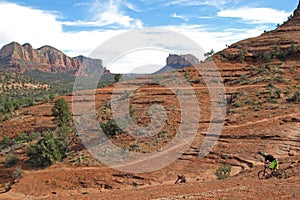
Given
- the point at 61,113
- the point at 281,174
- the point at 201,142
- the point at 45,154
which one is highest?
the point at 61,113

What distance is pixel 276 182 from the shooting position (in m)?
11.3

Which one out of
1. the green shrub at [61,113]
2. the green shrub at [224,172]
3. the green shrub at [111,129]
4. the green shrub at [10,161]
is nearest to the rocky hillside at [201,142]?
the green shrub at [111,129]

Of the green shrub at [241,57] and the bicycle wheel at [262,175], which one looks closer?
the bicycle wheel at [262,175]

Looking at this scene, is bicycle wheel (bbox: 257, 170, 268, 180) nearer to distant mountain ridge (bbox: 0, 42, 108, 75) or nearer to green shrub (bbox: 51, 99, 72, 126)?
green shrub (bbox: 51, 99, 72, 126)

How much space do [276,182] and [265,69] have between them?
23905mm

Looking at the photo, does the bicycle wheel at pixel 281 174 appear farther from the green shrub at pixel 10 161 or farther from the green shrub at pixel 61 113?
the green shrub at pixel 61 113

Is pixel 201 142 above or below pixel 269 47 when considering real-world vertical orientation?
below

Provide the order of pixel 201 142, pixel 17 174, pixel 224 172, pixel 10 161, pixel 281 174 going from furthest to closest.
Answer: pixel 10 161, pixel 17 174, pixel 201 142, pixel 224 172, pixel 281 174

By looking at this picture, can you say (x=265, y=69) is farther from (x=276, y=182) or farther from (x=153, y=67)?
(x=276, y=182)

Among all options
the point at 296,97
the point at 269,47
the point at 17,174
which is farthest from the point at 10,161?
the point at 269,47

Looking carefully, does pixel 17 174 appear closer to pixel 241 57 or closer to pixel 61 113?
pixel 61 113

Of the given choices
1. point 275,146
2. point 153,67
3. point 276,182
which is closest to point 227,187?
point 276,182

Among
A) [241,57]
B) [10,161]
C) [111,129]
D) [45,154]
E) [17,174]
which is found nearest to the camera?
[17,174]

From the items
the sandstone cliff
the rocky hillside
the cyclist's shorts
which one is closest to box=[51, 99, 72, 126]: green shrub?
the rocky hillside
